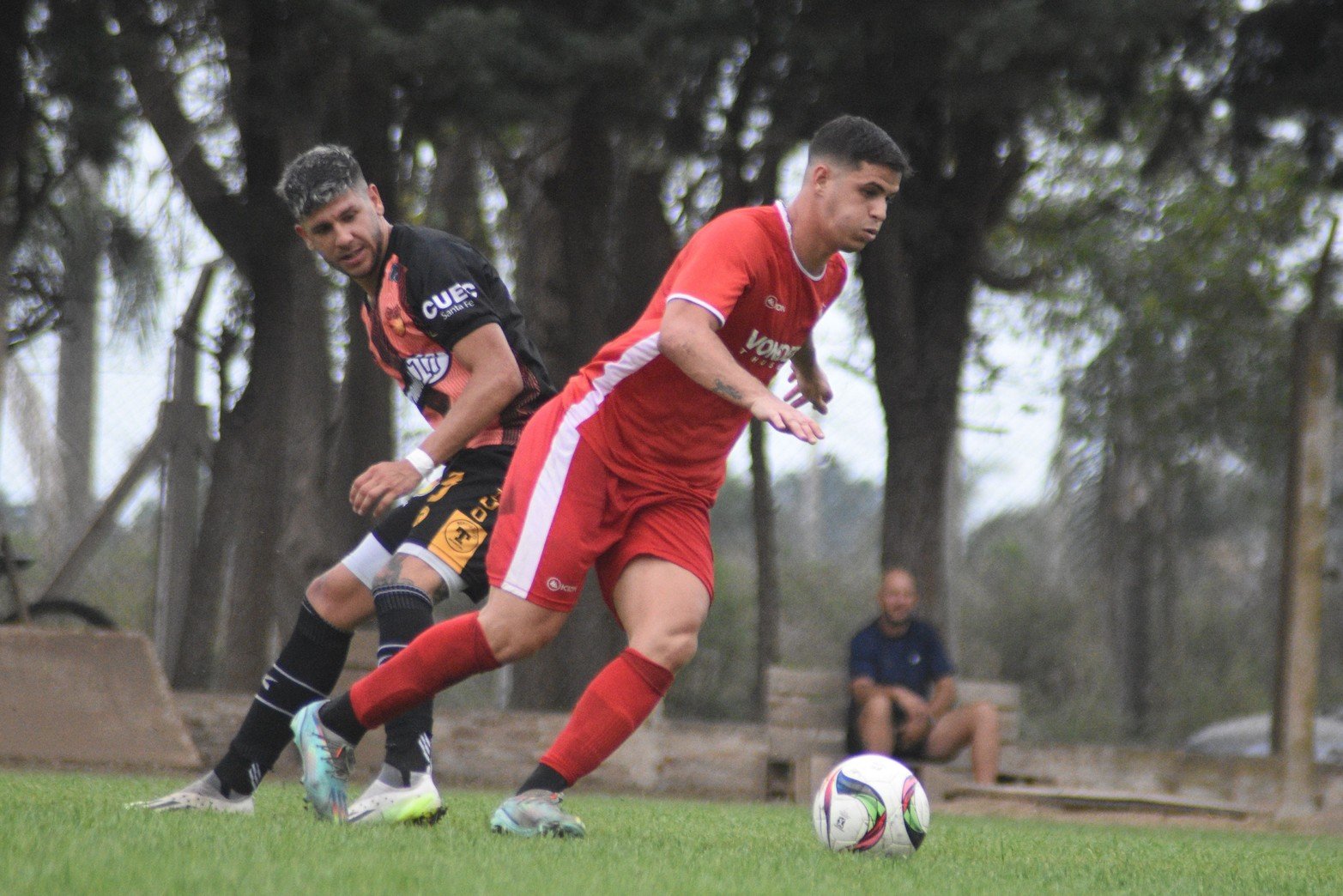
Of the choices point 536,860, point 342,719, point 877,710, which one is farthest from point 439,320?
point 877,710

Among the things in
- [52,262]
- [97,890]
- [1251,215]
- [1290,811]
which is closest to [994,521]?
[1251,215]

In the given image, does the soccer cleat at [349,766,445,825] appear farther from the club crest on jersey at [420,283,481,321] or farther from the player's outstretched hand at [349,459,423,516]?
the club crest on jersey at [420,283,481,321]

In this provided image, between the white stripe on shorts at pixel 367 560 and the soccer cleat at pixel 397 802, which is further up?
the white stripe on shorts at pixel 367 560

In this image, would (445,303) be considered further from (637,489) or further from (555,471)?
(637,489)

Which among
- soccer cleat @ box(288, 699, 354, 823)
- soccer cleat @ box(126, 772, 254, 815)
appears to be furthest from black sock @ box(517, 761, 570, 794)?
soccer cleat @ box(126, 772, 254, 815)

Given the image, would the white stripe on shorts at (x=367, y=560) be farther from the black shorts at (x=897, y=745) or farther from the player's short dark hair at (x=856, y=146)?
the black shorts at (x=897, y=745)

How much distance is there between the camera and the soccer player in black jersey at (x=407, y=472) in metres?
4.84

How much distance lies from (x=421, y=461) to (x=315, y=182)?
34.8 inches

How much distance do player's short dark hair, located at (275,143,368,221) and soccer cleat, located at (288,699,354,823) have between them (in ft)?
4.83

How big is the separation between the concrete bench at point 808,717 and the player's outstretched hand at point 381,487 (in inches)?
238

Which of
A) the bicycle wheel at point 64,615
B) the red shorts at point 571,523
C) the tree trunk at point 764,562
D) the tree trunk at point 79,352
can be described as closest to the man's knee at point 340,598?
the red shorts at point 571,523

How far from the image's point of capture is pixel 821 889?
11.9ft

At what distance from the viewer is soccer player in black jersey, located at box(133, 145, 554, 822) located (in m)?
4.84

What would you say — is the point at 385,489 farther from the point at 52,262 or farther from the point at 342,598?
the point at 52,262
